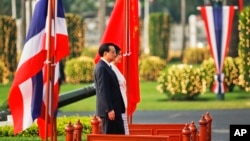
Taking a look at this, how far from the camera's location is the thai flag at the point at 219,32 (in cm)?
3095

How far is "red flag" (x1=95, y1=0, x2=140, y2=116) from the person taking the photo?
17.2 m

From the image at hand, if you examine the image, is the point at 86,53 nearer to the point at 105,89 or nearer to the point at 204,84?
the point at 204,84

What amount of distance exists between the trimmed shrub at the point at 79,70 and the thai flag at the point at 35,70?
25.8 metres

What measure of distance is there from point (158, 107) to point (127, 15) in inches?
476

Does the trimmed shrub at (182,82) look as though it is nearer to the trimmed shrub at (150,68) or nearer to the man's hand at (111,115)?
the trimmed shrub at (150,68)

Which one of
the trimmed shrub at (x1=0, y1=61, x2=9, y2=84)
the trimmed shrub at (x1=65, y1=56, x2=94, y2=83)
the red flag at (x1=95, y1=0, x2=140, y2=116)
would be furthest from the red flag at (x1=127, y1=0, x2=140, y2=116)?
the trimmed shrub at (x1=0, y1=61, x2=9, y2=84)

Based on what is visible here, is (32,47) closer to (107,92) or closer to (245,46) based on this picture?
(107,92)

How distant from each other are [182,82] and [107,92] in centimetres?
1620

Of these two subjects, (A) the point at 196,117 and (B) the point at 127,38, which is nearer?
(B) the point at 127,38

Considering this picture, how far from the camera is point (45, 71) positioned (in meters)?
14.6

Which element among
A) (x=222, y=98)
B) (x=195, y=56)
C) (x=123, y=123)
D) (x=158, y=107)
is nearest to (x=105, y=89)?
(x=123, y=123)

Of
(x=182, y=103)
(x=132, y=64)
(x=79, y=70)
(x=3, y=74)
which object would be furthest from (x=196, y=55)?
(x=132, y=64)

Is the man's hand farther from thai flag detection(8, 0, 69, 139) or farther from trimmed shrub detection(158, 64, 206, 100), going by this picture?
trimmed shrub detection(158, 64, 206, 100)

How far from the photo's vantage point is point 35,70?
1437 centimetres
